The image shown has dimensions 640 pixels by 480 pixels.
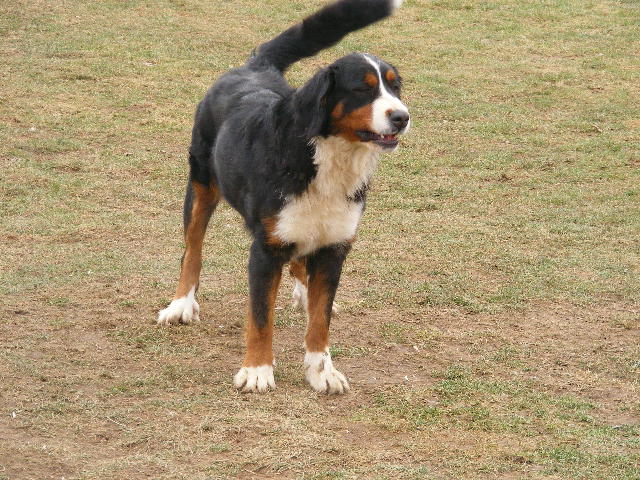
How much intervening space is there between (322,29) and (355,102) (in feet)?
4.78

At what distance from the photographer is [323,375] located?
231 inches

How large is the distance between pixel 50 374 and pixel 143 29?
975cm

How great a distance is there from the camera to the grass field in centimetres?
520

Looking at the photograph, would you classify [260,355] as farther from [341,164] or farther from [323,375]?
[341,164]

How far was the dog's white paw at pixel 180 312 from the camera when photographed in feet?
22.3

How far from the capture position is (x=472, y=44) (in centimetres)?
1549

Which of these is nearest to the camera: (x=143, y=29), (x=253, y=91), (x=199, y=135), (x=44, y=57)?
(x=253, y=91)

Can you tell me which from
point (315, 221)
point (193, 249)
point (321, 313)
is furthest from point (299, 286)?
point (315, 221)

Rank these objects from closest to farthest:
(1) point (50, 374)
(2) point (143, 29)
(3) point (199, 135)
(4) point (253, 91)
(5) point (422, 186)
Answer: (1) point (50, 374)
(4) point (253, 91)
(3) point (199, 135)
(5) point (422, 186)
(2) point (143, 29)

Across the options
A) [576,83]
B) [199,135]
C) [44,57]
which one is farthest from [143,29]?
[199,135]

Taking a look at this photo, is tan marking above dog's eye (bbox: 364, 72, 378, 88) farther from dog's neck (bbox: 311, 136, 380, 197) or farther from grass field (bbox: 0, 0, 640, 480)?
grass field (bbox: 0, 0, 640, 480)

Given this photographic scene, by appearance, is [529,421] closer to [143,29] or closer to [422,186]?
[422,186]

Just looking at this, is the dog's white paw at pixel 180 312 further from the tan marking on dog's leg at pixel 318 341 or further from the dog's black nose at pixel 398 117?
the dog's black nose at pixel 398 117

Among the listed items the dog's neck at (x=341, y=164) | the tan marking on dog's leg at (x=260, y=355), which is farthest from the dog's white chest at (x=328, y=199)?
the tan marking on dog's leg at (x=260, y=355)
